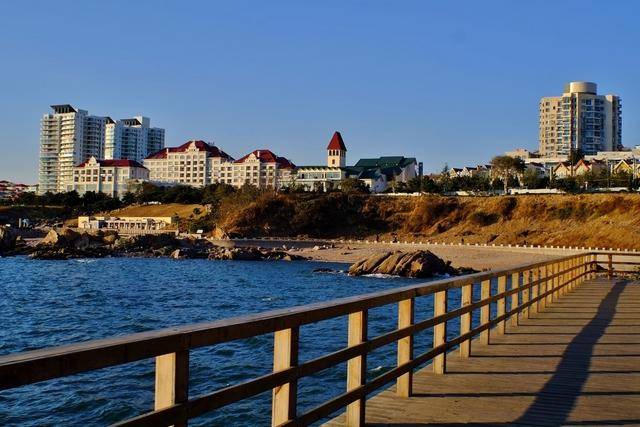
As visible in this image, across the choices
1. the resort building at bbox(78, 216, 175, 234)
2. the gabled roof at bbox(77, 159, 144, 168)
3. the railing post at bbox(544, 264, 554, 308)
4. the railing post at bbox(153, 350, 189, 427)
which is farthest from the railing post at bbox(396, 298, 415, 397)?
the gabled roof at bbox(77, 159, 144, 168)

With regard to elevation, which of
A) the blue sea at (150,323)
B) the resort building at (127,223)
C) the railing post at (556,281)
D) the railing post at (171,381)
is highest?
the resort building at (127,223)

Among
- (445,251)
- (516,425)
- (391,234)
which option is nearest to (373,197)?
(391,234)

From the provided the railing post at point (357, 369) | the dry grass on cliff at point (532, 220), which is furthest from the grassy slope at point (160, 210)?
the railing post at point (357, 369)

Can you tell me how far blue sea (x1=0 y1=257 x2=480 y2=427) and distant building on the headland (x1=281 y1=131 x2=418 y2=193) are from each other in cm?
10069

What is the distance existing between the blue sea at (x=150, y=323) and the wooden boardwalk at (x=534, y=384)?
273cm

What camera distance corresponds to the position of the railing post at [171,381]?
11.3 ft

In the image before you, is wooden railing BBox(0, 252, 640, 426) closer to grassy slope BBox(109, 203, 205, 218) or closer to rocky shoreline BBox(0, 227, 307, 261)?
rocky shoreline BBox(0, 227, 307, 261)

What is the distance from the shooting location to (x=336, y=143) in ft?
579

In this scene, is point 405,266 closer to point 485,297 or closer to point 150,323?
point 150,323

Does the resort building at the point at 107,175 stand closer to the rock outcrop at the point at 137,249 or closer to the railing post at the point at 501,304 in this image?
the rock outcrop at the point at 137,249

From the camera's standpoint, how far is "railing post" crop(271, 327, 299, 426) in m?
4.44

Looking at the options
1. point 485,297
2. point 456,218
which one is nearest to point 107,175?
point 456,218

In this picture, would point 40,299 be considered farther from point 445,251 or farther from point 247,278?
point 445,251

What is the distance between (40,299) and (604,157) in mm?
162080
